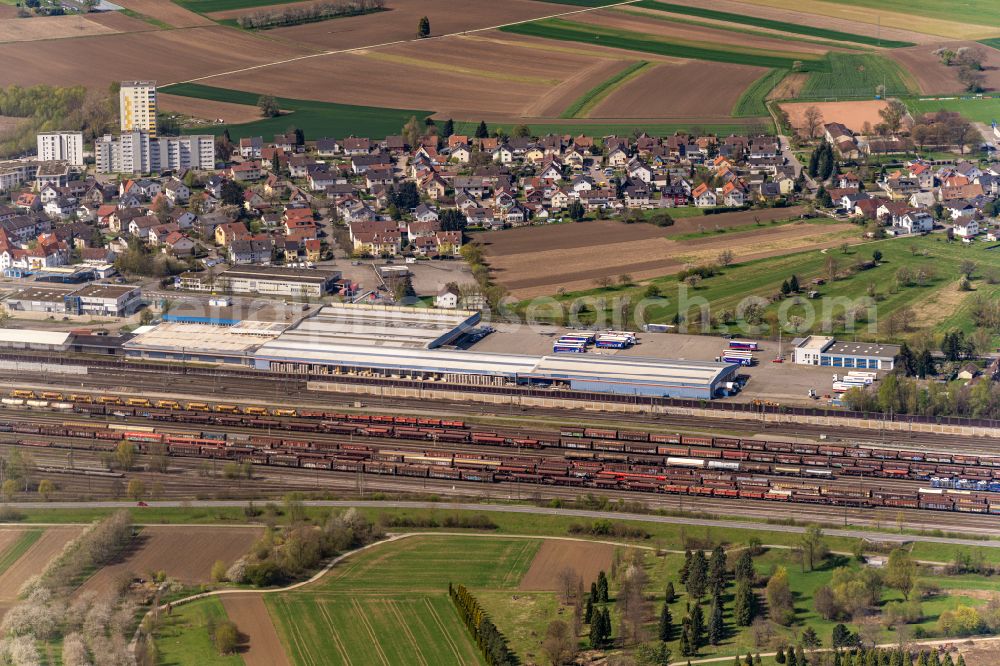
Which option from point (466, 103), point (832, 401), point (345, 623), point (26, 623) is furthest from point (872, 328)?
point (466, 103)

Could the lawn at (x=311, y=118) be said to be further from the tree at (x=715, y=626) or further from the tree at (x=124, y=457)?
the tree at (x=715, y=626)

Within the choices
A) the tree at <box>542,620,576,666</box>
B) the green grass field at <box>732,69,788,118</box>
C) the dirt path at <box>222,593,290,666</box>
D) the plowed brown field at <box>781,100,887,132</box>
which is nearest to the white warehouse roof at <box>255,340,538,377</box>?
the dirt path at <box>222,593,290,666</box>

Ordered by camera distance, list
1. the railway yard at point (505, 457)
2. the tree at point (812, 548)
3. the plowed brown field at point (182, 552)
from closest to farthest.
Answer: the tree at point (812, 548)
the plowed brown field at point (182, 552)
the railway yard at point (505, 457)

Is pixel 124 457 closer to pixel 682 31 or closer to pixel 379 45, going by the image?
pixel 379 45

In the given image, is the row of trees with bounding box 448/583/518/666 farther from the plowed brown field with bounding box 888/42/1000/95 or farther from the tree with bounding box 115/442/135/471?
the plowed brown field with bounding box 888/42/1000/95

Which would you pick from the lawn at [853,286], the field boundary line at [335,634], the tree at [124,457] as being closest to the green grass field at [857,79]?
the lawn at [853,286]

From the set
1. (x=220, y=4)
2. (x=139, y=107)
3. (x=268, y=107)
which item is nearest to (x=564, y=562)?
(x=139, y=107)

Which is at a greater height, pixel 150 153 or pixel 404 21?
pixel 404 21
